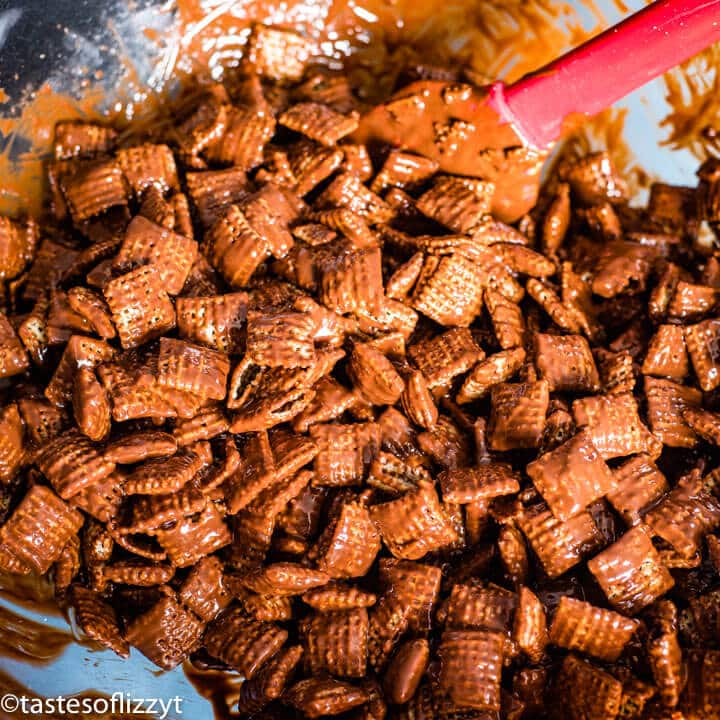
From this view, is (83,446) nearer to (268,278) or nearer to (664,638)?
(268,278)

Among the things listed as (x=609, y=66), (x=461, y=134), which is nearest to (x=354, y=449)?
(x=461, y=134)

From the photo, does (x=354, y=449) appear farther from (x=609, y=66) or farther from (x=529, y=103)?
(x=609, y=66)

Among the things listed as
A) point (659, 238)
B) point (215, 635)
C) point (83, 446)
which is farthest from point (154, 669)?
point (659, 238)

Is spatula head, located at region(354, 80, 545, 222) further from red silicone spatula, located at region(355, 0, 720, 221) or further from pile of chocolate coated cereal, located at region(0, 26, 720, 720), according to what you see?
pile of chocolate coated cereal, located at region(0, 26, 720, 720)

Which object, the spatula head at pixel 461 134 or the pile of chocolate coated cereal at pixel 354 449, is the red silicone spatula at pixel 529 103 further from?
the pile of chocolate coated cereal at pixel 354 449

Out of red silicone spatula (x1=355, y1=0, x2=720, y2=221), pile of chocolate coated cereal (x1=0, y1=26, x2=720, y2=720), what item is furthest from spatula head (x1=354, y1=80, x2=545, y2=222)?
pile of chocolate coated cereal (x1=0, y1=26, x2=720, y2=720)

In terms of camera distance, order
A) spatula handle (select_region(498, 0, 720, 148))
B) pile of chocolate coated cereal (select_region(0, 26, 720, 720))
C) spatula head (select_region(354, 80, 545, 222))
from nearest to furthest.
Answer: pile of chocolate coated cereal (select_region(0, 26, 720, 720)), spatula handle (select_region(498, 0, 720, 148)), spatula head (select_region(354, 80, 545, 222))

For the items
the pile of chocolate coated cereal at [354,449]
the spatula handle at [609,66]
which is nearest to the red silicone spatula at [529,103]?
the spatula handle at [609,66]

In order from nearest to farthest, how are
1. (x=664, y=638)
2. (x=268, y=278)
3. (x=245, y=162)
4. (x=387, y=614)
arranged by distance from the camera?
(x=664, y=638), (x=387, y=614), (x=268, y=278), (x=245, y=162)
